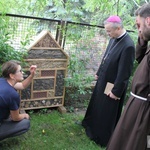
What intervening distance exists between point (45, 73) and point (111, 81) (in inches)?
48.0

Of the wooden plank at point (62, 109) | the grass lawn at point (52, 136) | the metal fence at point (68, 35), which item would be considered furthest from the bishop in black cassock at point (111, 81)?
the metal fence at point (68, 35)

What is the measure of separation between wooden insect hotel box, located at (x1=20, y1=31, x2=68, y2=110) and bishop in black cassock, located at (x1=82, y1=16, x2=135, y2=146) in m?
→ 0.79

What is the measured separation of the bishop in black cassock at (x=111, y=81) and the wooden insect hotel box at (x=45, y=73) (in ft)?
2.58

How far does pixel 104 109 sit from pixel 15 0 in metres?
5.01

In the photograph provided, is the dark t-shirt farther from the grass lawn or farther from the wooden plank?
the wooden plank

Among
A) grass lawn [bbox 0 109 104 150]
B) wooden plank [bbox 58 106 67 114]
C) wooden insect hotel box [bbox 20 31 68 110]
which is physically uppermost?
wooden insect hotel box [bbox 20 31 68 110]

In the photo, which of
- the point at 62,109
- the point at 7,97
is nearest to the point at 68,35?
the point at 62,109

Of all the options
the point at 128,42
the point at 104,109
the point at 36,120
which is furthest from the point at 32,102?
the point at 128,42

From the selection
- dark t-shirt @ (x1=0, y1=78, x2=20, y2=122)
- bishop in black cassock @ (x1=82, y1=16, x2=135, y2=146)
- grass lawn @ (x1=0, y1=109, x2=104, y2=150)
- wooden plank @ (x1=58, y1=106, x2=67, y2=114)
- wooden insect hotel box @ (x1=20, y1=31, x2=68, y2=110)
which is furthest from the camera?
wooden plank @ (x1=58, y1=106, x2=67, y2=114)

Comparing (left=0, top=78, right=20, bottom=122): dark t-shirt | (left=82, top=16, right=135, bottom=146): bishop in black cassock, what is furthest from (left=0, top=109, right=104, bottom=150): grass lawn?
(left=0, top=78, right=20, bottom=122): dark t-shirt

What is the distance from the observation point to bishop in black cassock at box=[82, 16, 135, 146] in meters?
2.97

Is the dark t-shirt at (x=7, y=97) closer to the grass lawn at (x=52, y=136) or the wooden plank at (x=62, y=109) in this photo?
the grass lawn at (x=52, y=136)

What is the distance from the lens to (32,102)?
13.0 ft

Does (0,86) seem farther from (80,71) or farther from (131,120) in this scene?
(80,71)
